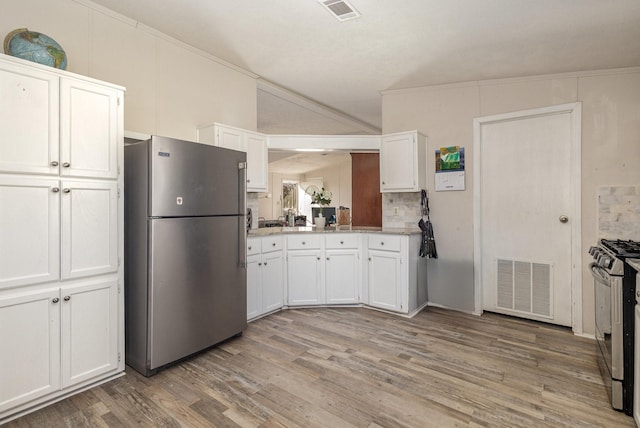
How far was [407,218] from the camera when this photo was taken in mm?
3984

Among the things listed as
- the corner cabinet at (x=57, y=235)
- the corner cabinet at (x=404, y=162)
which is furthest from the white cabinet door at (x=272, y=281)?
the corner cabinet at (x=404, y=162)

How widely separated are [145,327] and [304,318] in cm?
155

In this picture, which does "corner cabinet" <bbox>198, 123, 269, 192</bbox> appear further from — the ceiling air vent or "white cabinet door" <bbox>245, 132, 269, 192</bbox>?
the ceiling air vent

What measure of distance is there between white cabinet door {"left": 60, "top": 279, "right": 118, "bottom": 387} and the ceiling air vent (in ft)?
7.79

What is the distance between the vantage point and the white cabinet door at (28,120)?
1739 millimetres

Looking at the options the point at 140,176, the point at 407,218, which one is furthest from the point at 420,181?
the point at 140,176

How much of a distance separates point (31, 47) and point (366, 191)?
4.47 metres

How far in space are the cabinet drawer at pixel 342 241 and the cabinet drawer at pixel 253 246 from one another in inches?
30.9

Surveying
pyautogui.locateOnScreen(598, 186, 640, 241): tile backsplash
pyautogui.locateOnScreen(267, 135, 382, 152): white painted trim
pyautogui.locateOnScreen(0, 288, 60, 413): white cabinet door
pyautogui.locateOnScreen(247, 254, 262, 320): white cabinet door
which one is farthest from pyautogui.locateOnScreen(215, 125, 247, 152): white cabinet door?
pyautogui.locateOnScreen(598, 186, 640, 241): tile backsplash

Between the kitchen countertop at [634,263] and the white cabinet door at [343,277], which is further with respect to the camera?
the white cabinet door at [343,277]

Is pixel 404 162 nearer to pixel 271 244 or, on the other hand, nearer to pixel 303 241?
pixel 303 241

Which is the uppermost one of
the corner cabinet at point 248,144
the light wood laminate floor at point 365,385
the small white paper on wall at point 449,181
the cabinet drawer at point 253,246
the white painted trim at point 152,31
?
the white painted trim at point 152,31

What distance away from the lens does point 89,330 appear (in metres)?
2.06

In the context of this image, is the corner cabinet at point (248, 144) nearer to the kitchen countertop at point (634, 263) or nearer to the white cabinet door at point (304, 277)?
the white cabinet door at point (304, 277)
